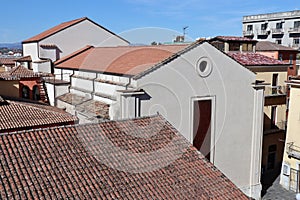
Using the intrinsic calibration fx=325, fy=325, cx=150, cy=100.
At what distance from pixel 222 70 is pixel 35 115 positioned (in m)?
9.53

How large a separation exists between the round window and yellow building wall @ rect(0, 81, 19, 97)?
1411cm

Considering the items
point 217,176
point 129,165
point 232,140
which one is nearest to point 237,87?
point 232,140

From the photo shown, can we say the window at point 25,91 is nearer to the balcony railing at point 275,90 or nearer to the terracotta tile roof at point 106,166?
the terracotta tile roof at point 106,166

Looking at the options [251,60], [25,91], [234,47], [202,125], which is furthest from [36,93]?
[251,60]

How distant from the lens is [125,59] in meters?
18.0

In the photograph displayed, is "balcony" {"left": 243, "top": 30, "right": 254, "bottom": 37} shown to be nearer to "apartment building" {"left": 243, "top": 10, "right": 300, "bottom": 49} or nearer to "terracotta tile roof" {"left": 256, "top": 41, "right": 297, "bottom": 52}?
"apartment building" {"left": 243, "top": 10, "right": 300, "bottom": 49}

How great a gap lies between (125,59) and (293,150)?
447 inches

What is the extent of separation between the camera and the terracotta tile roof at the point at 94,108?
52.2 ft

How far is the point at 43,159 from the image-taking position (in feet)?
27.6

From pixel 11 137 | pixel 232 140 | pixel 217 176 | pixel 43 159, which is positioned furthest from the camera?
pixel 232 140

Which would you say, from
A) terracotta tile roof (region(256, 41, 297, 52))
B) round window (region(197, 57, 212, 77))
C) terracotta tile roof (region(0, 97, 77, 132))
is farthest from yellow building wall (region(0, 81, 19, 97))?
terracotta tile roof (region(256, 41, 297, 52))

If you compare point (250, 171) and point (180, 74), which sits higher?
point (180, 74)

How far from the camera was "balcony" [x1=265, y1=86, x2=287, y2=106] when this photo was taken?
893 inches

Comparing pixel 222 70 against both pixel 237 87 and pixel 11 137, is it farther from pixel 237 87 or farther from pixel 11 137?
pixel 11 137
